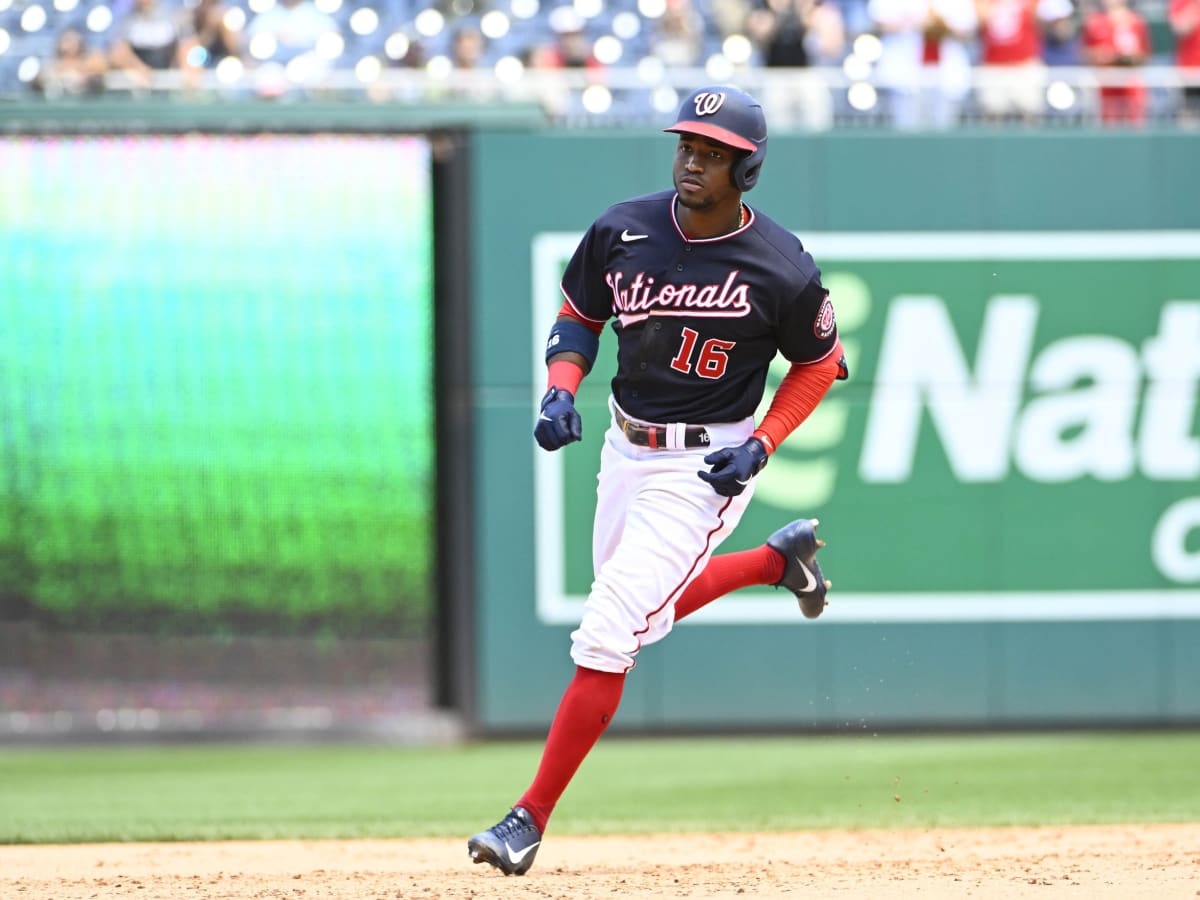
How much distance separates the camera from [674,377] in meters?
4.80

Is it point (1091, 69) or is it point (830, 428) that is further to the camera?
point (1091, 69)

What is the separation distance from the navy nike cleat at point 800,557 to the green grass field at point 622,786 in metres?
1.28

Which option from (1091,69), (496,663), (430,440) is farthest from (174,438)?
(1091,69)

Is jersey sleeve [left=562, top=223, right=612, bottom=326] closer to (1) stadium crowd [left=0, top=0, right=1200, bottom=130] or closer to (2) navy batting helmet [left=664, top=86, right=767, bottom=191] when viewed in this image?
(2) navy batting helmet [left=664, top=86, right=767, bottom=191]

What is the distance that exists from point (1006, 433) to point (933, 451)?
0.38 meters

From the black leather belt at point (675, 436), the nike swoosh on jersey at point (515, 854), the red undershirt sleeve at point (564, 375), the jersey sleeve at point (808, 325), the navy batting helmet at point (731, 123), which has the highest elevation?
the navy batting helmet at point (731, 123)

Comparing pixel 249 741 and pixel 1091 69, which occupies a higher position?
pixel 1091 69

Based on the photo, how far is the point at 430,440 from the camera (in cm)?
863

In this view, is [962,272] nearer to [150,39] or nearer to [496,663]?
[496,663]

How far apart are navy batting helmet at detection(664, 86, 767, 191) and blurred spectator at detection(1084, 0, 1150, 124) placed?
15.9 feet

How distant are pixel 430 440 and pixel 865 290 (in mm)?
2305

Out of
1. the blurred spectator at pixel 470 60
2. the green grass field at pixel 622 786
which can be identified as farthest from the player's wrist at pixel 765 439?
the blurred spectator at pixel 470 60

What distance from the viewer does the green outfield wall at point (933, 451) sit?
853cm

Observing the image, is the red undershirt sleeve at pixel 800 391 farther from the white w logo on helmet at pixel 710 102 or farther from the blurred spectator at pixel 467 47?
the blurred spectator at pixel 467 47
